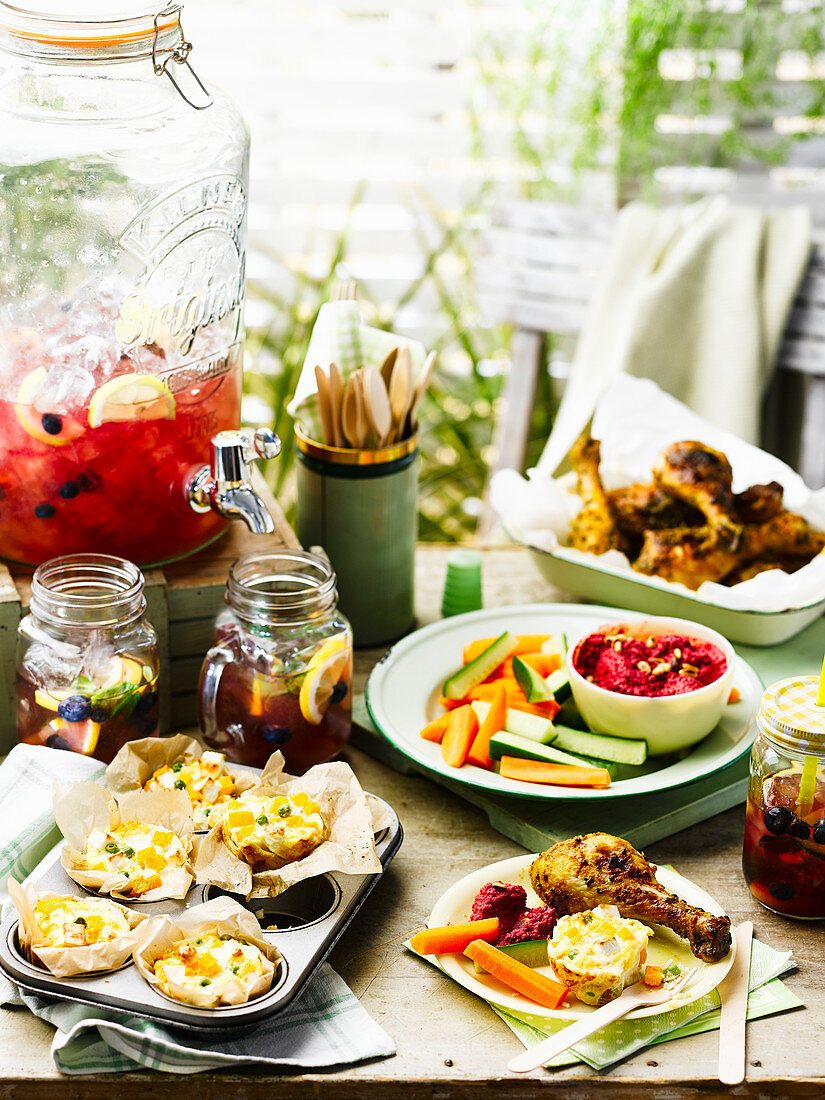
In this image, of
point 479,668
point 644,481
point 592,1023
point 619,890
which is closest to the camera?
point 592,1023

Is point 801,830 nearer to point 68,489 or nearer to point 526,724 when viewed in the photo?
point 526,724

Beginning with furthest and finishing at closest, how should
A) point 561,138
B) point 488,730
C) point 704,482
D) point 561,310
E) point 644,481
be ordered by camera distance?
point 561,138 < point 561,310 < point 644,481 < point 704,482 < point 488,730

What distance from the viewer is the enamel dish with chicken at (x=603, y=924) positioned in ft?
3.08

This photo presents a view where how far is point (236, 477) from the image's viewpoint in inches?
50.0

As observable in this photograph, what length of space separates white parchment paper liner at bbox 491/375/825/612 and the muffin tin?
0.56 m

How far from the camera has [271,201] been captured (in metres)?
3.01

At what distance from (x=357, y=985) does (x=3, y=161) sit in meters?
0.85

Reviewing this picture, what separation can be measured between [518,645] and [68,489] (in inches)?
21.6

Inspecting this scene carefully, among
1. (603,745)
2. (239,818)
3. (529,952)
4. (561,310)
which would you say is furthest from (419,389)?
(561,310)

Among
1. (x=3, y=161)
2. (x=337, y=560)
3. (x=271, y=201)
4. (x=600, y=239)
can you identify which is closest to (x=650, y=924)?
(x=337, y=560)

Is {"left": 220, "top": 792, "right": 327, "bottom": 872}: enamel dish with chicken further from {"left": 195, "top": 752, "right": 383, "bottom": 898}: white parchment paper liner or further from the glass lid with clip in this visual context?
the glass lid with clip

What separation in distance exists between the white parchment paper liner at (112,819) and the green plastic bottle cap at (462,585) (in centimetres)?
58

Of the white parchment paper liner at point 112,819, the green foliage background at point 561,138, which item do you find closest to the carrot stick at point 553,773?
the white parchment paper liner at point 112,819

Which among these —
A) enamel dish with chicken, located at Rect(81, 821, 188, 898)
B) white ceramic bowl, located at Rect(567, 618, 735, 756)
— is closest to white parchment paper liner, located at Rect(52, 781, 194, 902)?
enamel dish with chicken, located at Rect(81, 821, 188, 898)
